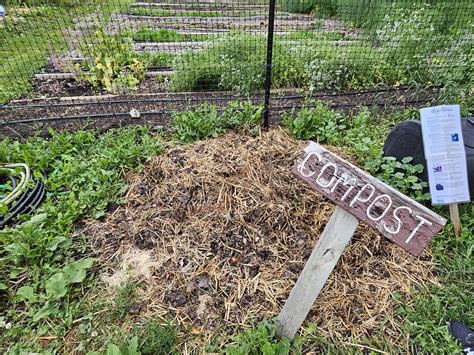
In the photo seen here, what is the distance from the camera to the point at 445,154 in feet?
6.86

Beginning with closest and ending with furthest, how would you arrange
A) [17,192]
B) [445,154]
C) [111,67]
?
[445,154] < [17,192] < [111,67]

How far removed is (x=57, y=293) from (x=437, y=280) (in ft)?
7.60

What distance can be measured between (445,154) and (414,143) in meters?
0.33

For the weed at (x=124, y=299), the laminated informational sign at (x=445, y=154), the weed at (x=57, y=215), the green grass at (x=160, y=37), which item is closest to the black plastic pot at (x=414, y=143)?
the laminated informational sign at (x=445, y=154)

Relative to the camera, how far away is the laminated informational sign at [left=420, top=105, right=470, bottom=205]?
2.08 metres

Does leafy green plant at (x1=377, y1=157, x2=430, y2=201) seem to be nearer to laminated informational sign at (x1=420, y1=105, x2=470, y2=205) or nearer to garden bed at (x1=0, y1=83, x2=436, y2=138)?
laminated informational sign at (x1=420, y1=105, x2=470, y2=205)

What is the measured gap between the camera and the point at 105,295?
198 cm

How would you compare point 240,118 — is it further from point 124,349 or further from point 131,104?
point 124,349

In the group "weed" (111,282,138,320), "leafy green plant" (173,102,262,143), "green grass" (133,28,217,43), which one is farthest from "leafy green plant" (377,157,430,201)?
"green grass" (133,28,217,43)

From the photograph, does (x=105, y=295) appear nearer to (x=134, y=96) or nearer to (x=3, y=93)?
(x=134, y=96)

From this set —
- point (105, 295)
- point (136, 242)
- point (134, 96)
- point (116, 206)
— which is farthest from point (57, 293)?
point (134, 96)

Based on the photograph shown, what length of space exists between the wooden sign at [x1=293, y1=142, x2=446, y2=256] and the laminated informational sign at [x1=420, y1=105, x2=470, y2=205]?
1.07 meters

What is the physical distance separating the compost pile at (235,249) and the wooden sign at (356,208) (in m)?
0.64

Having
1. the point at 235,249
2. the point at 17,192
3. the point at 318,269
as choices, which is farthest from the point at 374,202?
the point at 17,192
